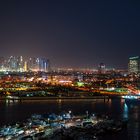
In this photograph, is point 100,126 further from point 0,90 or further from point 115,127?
point 0,90

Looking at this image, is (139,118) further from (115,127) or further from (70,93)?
(70,93)

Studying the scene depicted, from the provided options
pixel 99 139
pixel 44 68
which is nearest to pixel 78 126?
pixel 99 139

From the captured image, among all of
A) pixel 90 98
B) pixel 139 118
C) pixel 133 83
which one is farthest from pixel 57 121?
pixel 133 83

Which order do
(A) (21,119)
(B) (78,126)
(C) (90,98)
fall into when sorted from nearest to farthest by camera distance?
(B) (78,126) < (A) (21,119) < (C) (90,98)

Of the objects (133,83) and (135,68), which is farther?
(135,68)

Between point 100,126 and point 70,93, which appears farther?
point 70,93

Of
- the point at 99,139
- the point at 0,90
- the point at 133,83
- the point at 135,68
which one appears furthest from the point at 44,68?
the point at 99,139

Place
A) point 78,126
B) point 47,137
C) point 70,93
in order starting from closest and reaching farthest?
point 47,137, point 78,126, point 70,93

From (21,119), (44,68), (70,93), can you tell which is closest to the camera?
(21,119)

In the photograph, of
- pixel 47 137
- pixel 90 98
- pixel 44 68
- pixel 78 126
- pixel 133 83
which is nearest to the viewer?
pixel 47 137
